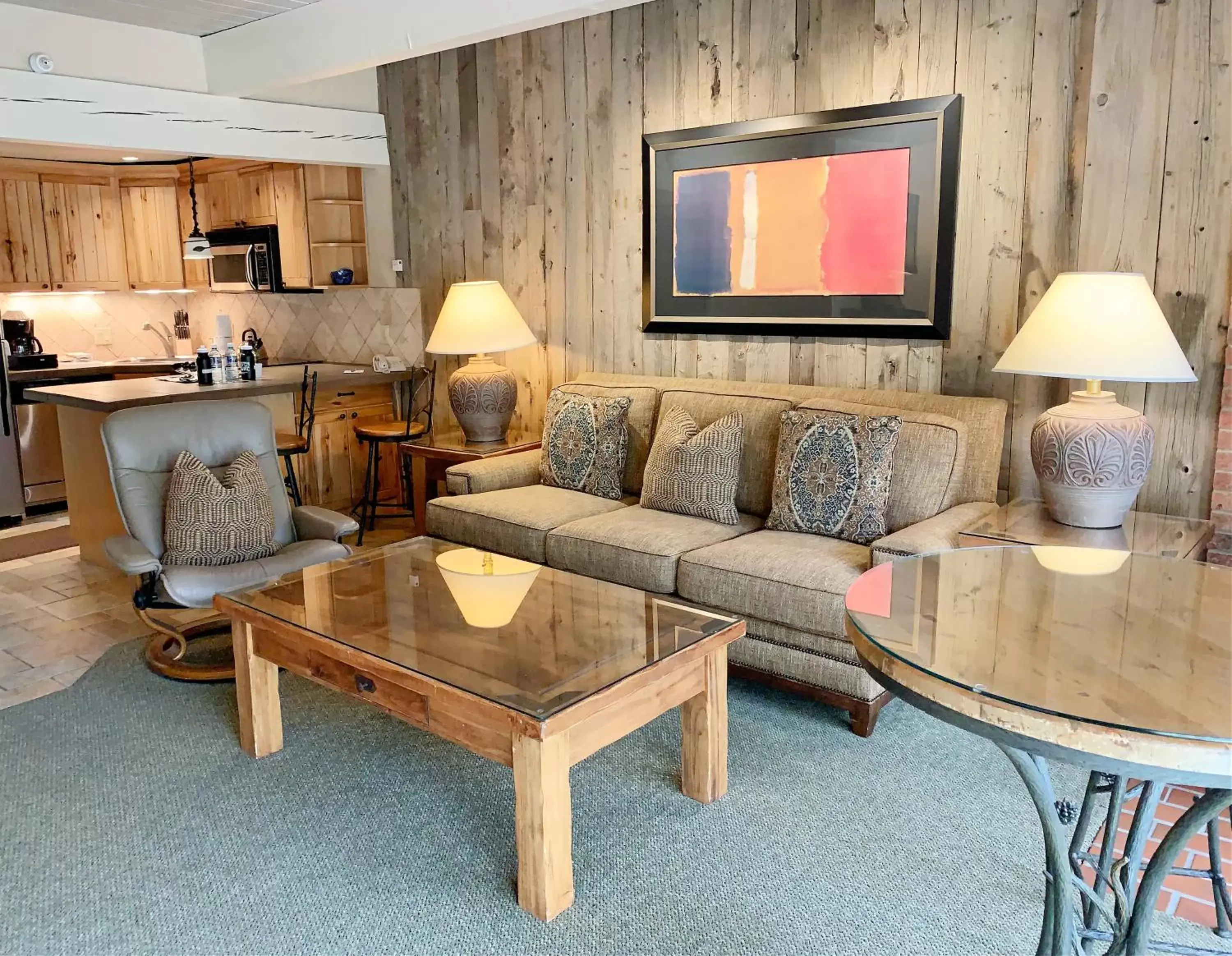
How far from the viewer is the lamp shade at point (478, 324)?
15.7 feet

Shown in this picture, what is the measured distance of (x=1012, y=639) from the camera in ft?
5.47

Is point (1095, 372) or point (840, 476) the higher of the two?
point (1095, 372)

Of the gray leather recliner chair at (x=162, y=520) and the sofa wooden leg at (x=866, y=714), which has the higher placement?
the gray leather recliner chair at (x=162, y=520)

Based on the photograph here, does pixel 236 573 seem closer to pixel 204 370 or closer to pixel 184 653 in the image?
pixel 184 653

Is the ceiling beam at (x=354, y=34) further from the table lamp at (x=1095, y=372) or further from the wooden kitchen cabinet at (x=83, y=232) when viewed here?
the wooden kitchen cabinet at (x=83, y=232)

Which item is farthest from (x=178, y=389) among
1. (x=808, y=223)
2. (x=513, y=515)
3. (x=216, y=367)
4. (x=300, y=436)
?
(x=808, y=223)

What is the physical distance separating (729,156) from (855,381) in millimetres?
1126

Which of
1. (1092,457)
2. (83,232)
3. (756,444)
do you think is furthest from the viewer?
(83,232)

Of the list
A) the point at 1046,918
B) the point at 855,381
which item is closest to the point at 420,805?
the point at 1046,918

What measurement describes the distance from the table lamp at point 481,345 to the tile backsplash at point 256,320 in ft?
3.33

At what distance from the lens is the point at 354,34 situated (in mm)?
4316

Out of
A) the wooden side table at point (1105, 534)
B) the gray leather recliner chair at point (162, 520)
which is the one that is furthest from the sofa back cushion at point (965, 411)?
the gray leather recliner chair at point (162, 520)

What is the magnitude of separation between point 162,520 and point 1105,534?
10.6 feet

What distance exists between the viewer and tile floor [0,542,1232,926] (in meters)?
2.35
